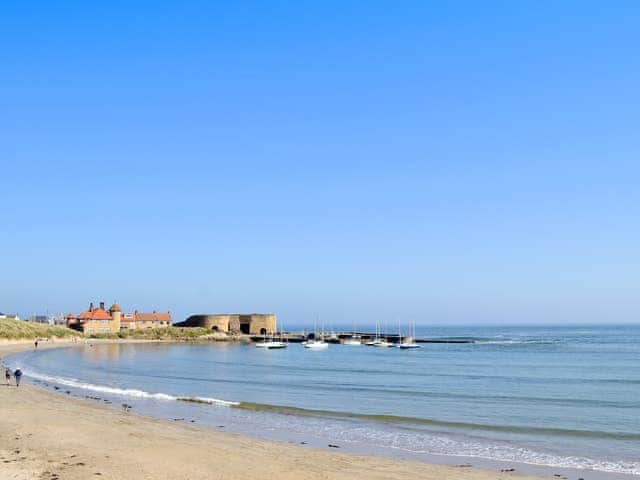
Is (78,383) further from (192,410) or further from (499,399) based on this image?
(499,399)

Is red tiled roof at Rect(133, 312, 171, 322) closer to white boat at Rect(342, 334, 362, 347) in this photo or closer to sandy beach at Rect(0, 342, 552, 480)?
white boat at Rect(342, 334, 362, 347)

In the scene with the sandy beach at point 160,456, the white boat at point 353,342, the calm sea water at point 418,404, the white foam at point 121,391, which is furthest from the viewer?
the white boat at point 353,342

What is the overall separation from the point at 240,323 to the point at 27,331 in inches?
1768

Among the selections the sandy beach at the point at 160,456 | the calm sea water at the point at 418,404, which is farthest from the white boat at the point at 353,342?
the sandy beach at the point at 160,456

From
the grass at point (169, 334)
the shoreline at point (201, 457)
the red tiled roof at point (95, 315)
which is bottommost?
the grass at point (169, 334)

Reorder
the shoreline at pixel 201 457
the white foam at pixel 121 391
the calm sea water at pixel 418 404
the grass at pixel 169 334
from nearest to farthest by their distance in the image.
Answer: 1. the shoreline at pixel 201 457
2. the calm sea water at pixel 418 404
3. the white foam at pixel 121 391
4. the grass at pixel 169 334

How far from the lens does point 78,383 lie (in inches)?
1631

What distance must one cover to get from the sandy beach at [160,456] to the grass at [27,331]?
79.6 metres

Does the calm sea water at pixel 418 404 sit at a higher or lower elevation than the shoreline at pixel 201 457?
lower

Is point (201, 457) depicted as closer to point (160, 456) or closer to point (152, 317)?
point (160, 456)

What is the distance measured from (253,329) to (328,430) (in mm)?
112421

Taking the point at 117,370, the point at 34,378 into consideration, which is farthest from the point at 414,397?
the point at 117,370

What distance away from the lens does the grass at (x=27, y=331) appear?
316ft

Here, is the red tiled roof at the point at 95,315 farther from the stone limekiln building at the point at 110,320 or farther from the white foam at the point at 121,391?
the white foam at the point at 121,391
